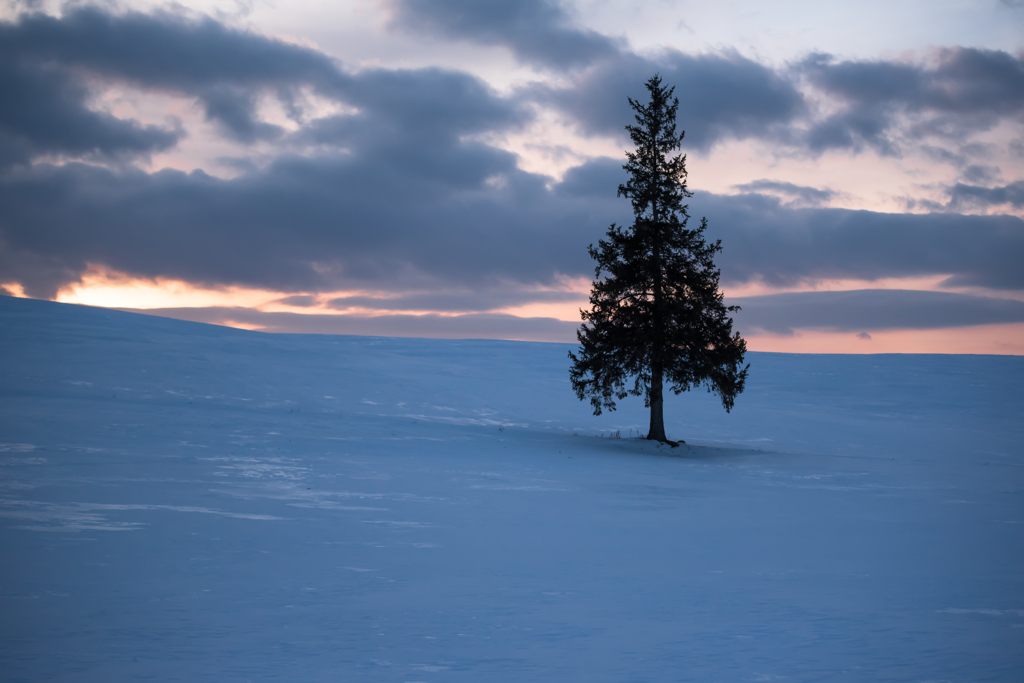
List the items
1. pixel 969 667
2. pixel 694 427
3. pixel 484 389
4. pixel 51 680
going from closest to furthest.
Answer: pixel 51 680 → pixel 969 667 → pixel 694 427 → pixel 484 389

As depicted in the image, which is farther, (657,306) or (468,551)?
(657,306)

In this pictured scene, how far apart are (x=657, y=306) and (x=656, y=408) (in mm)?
3917

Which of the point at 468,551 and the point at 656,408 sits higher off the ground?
the point at 656,408

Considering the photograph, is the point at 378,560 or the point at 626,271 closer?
the point at 378,560

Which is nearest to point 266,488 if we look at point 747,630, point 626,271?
point 747,630

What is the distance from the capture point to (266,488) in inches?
539

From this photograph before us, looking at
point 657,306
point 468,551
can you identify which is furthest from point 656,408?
point 468,551

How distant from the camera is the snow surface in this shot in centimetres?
651

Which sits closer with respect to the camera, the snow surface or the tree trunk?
the snow surface

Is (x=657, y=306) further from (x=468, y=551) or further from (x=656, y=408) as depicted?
(x=468, y=551)

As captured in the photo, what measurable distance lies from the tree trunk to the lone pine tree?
0.04 metres

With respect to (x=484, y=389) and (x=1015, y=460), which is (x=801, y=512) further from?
(x=484, y=389)

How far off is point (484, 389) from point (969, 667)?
1227 inches

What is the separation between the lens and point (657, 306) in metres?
27.4
